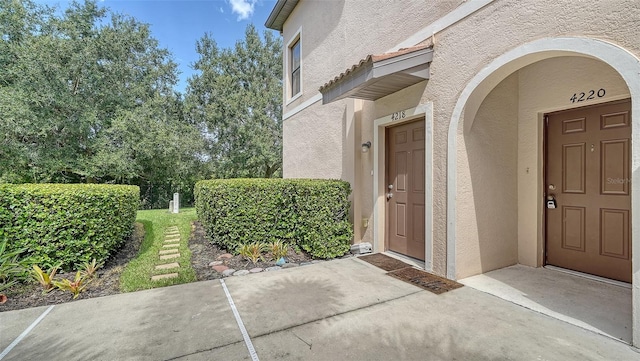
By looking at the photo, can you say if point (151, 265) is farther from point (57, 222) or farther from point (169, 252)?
point (57, 222)

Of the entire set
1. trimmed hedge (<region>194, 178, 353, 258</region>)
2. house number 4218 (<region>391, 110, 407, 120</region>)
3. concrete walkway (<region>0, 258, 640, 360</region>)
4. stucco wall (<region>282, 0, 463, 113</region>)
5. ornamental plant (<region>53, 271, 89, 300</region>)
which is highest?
stucco wall (<region>282, 0, 463, 113</region>)

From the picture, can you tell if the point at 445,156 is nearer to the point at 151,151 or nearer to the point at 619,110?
the point at 619,110

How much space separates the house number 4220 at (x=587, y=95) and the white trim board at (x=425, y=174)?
2.00m

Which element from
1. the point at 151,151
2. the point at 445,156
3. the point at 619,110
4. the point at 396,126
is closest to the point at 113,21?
the point at 151,151

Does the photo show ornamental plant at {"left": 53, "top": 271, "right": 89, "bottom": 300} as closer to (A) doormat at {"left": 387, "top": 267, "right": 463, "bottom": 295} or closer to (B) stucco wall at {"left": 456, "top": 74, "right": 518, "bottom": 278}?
(A) doormat at {"left": 387, "top": 267, "right": 463, "bottom": 295}

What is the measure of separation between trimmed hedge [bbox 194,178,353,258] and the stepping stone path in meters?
0.96

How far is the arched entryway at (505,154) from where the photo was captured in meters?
4.05

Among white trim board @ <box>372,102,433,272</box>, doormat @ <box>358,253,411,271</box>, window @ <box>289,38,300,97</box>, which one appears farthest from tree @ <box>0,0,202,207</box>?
doormat @ <box>358,253,411,271</box>

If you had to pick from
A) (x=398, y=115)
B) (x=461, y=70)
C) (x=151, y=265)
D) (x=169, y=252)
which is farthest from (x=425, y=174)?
(x=169, y=252)

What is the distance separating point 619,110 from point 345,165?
4569 mm

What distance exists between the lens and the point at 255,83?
21812mm

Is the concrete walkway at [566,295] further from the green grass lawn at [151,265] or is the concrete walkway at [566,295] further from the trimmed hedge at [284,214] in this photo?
the green grass lawn at [151,265]

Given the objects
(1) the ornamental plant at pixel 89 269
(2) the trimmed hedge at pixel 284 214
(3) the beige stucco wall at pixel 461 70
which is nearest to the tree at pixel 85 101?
(1) the ornamental plant at pixel 89 269

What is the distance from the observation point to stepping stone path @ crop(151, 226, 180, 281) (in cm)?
473
